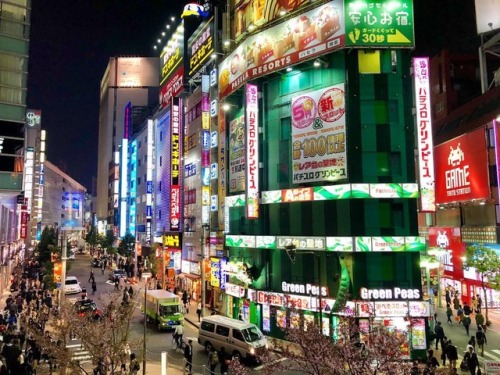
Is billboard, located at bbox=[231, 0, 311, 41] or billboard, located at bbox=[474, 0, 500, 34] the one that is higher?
billboard, located at bbox=[474, 0, 500, 34]

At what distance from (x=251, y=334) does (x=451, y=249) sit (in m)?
23.1

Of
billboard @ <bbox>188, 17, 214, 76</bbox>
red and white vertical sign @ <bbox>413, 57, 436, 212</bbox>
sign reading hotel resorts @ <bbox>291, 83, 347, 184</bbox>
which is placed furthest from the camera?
billboard @ <bbox>188, 17, 214, 76</bbox>

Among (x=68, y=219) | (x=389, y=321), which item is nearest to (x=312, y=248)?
(x=389, y=321)

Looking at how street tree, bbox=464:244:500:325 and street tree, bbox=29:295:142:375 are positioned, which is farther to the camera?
street tree, bbox=464:244:500:325

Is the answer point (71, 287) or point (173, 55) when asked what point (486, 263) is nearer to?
point (71, 287)

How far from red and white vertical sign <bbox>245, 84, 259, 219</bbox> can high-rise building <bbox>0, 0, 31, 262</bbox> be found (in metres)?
16.9

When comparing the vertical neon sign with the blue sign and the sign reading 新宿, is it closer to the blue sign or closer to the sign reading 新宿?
the blue sign

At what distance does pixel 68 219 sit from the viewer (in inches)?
6383

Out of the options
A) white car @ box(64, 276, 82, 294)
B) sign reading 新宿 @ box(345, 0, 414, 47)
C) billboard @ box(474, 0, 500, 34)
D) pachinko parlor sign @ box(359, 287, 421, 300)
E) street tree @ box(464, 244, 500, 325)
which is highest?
billboard @ box(474, 0, 500, 34)

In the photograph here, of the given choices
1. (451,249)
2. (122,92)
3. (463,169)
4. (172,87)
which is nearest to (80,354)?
(463,169)

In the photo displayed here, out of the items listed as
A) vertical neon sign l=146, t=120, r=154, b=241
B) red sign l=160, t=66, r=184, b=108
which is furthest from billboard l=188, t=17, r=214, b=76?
vertical neon sign l=146, t=120, r=154, b=241

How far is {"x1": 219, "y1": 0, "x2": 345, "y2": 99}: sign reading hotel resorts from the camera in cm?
2698

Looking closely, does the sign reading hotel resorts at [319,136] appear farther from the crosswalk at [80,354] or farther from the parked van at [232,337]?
the crosswalk at [80,354]

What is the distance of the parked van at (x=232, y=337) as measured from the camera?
2322 cm
